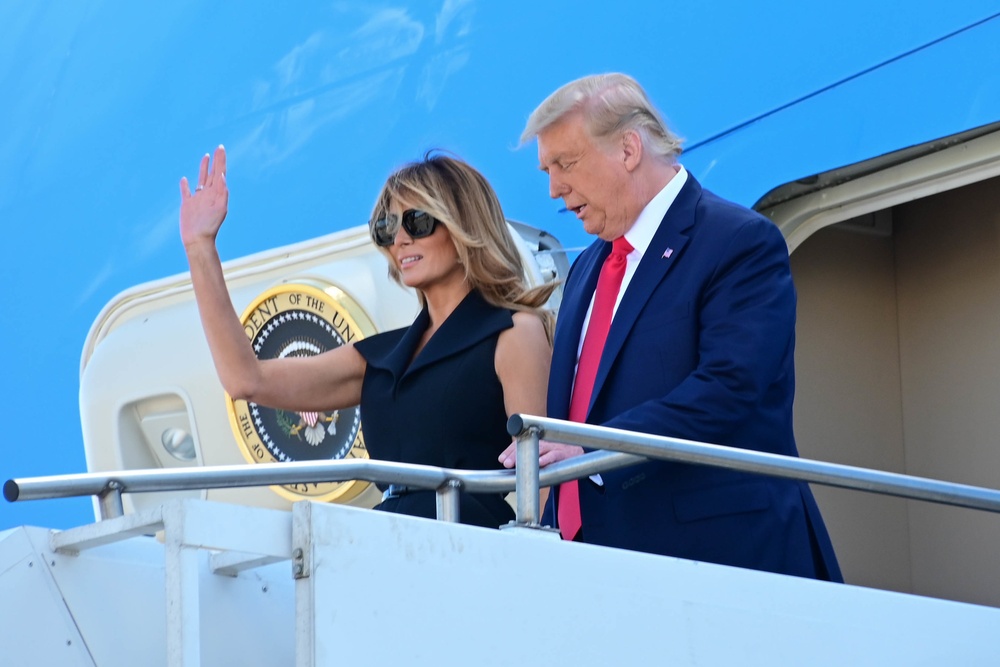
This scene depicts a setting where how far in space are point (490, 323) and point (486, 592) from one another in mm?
761

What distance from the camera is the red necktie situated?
2.26m

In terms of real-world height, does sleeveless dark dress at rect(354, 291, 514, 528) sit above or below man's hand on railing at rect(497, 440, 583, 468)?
above

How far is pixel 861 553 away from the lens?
370 centimetres

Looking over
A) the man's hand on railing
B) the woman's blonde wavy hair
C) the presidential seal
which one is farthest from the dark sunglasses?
the presidential seal

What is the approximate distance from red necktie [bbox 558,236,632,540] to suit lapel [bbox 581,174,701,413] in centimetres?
5

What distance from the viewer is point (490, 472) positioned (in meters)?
1.95

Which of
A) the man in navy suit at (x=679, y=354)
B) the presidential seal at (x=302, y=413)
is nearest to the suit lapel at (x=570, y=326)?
the man in navy suit at (x=679, y=354)

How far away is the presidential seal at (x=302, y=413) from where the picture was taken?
3.34m

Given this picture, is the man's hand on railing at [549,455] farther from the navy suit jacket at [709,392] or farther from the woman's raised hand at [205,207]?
the woman's raised hand at [205,207]

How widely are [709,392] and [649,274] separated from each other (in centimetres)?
27

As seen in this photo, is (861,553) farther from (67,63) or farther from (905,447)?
(67,63)

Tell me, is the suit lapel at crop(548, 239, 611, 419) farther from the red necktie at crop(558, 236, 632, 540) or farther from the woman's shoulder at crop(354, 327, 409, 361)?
the woman's shoulder at crop(354, 327, 409, 361)

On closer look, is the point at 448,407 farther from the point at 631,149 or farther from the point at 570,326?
the point at 631,149

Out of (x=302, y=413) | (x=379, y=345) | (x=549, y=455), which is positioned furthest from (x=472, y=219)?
(x=302, y=413)
